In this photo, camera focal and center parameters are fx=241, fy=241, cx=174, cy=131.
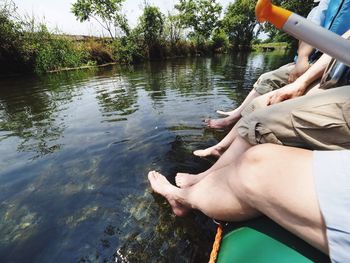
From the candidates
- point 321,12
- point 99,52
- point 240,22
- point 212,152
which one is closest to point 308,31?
point 321,12

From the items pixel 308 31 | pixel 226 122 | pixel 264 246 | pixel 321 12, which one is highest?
pixel 321 12

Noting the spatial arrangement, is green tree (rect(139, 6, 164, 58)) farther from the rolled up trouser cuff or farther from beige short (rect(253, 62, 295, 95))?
the rolled up trouser cuff

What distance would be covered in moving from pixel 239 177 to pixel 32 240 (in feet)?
4.63

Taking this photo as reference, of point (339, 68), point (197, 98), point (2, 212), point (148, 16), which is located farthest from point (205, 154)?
point (148, 16)

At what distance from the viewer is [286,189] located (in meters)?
0.84

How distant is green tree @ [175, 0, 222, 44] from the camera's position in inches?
1276

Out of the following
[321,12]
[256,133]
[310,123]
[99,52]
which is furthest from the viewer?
[99,52]

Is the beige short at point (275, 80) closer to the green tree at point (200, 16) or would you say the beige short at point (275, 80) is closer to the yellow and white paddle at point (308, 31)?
the yellow and white paddle at point (308, 31)

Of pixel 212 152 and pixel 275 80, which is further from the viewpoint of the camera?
pixel 275 80

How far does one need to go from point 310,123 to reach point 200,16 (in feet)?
121

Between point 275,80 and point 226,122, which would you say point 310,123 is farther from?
point 226,122

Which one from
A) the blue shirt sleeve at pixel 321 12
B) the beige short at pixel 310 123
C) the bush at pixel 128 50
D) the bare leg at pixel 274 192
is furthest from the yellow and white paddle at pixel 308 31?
the bush at pixel 128 50

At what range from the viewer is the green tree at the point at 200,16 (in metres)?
32.4

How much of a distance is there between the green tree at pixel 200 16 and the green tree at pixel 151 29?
8.75 metres
